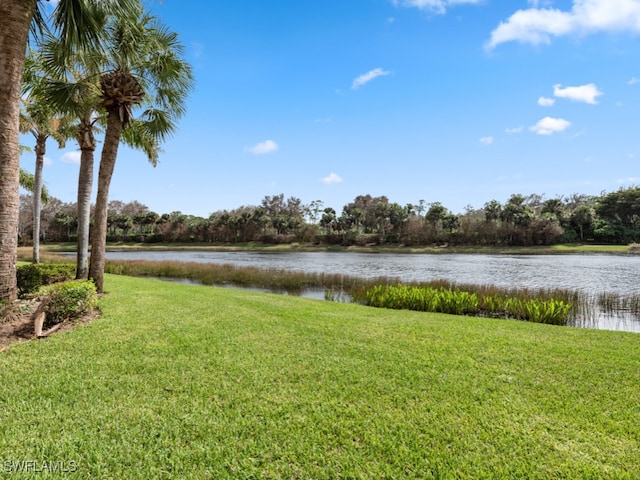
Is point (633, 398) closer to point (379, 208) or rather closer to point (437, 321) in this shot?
point (437, 321)

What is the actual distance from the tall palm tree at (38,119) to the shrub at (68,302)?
549cm

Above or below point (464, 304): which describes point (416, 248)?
above

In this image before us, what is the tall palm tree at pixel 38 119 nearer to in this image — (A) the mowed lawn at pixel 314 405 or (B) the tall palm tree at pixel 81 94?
(B) the tall palm tree at pixel 81 94

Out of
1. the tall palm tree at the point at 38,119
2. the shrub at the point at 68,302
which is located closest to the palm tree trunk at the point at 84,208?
the tall palm tree at the point at 38,119

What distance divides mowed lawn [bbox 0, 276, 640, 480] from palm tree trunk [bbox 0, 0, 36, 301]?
65.0 inches

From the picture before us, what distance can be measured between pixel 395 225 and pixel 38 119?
5744 centimetres

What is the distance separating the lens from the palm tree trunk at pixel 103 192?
838cm

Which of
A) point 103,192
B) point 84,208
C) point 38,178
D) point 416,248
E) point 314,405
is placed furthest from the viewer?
point 416,248

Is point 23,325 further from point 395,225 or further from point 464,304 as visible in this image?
point 395,225

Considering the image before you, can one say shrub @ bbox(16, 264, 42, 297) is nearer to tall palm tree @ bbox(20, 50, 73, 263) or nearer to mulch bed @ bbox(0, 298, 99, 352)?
mulch bed @ bbox(0, 298, 99, 352)

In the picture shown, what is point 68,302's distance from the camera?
5.84 m

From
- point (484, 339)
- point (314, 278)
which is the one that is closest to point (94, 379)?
point (484, 339)

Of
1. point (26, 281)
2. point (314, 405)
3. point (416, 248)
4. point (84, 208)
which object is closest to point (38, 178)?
point (84, 208)

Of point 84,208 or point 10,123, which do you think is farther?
point 84,208
